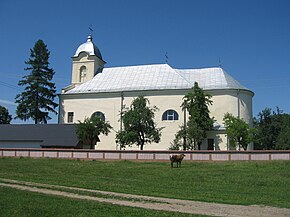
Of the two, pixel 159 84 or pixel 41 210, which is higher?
pixel 159 84

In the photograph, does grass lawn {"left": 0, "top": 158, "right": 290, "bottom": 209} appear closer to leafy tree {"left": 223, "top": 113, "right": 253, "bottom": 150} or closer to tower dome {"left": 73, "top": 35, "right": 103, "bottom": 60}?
leafy tree {"left": 223, "top": 113, "right": 253, "bottom": 150}

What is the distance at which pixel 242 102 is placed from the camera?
4184 cm

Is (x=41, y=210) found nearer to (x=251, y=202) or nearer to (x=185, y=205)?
(x=185, y=205)

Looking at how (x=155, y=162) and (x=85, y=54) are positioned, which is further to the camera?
(x=85, y=54)

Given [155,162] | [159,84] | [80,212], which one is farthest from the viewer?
[159,84]

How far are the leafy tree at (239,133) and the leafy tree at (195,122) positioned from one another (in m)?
2.27

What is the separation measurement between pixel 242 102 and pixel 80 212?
35083 millimetres

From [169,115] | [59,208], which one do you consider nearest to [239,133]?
[169,115]

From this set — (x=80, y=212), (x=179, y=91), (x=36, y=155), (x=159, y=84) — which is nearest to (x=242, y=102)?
(x=179, y=91)

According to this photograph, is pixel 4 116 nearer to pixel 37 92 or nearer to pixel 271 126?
pixel 37 92

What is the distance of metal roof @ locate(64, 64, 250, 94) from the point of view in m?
43.9

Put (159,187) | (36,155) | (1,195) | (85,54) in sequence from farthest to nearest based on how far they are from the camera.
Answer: (85,54)
(36,155)
(159,187)
(1,195)

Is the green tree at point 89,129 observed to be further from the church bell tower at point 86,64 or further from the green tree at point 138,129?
the church bell tower at point 86,64

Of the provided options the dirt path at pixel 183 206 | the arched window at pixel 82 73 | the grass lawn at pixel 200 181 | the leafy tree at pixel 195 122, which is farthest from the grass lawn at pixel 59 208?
the arched window at pixel 82 73
